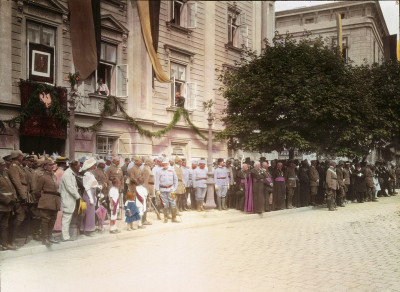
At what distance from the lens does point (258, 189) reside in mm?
15008

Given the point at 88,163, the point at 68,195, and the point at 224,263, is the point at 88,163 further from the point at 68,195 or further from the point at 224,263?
the point at 224,263

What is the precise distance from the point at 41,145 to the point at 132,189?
2857mm

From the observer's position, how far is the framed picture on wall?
8.53 m

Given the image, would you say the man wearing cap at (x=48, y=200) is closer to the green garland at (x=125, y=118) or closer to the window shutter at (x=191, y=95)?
the green garland at (x=125, y=118)

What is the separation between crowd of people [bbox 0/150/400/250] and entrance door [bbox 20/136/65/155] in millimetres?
202

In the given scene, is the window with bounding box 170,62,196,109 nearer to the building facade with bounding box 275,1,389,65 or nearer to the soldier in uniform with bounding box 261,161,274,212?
the soldier in uniform with bounding box 261,161,274,212

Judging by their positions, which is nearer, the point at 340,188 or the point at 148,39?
the point at 148,39

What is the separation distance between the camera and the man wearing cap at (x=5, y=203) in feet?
26.3

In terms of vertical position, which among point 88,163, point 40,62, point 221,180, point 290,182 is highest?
point 40,62

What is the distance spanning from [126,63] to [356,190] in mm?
15301

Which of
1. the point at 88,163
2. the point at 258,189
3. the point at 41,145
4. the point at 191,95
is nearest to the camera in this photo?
the point at 41,145

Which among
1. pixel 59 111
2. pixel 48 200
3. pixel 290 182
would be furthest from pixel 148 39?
pixel 290 182

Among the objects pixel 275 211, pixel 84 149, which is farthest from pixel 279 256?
pixel 275 211

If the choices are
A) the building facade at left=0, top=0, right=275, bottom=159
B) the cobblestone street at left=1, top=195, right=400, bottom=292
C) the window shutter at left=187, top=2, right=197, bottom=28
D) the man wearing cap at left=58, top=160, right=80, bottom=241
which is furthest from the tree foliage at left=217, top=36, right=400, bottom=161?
the man wearing cap at left=58, top=160, right=80, bottom=241
